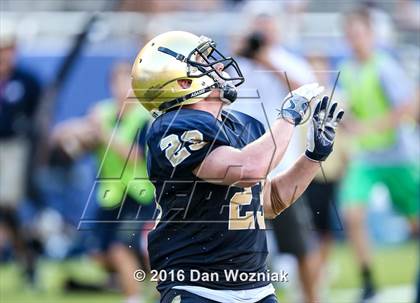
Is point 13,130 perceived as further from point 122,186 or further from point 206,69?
point 206,69

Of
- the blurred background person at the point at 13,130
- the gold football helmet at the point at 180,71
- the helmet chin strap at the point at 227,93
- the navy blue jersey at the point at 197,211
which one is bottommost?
the navy blue jersey at the point at 197,211

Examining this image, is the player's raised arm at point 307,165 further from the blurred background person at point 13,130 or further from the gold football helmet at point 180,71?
the blurred background person at point 13,130

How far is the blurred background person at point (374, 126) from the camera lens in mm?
9688

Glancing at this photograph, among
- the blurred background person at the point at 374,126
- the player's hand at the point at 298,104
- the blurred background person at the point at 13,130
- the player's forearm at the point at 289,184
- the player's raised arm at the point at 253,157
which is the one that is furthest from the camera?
the blurred background person at the point at 13,130

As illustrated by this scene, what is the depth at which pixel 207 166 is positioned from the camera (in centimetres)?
458

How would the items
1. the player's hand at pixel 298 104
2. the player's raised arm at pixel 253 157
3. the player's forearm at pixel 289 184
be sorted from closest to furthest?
the player's raised arm at pixel 253 157 → the player's hand at pixel 298 104 → the player's forearm at pixel 289 184

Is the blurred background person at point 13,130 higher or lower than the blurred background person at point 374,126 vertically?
higher

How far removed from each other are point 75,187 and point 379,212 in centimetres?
325

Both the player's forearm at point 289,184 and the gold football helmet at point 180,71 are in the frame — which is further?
the player's forearm at point 289,184

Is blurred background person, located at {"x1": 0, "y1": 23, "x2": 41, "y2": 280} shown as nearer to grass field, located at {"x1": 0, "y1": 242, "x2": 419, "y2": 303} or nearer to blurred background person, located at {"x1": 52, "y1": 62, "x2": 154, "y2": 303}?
grass field, located at {"x1": 0, "y1": 242, "x2": 419, "y2": 303}

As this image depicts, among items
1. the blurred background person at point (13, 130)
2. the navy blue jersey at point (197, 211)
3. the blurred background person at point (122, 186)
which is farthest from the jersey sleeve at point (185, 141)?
the blurred background person at point (13, 130)

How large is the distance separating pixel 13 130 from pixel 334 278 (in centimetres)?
341

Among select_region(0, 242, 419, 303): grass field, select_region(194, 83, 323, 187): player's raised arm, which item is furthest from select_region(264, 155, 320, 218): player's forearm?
select_region(0, 242, 419, 303): grass field

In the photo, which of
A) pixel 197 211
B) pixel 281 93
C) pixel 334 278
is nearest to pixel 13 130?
pixel 334 278
